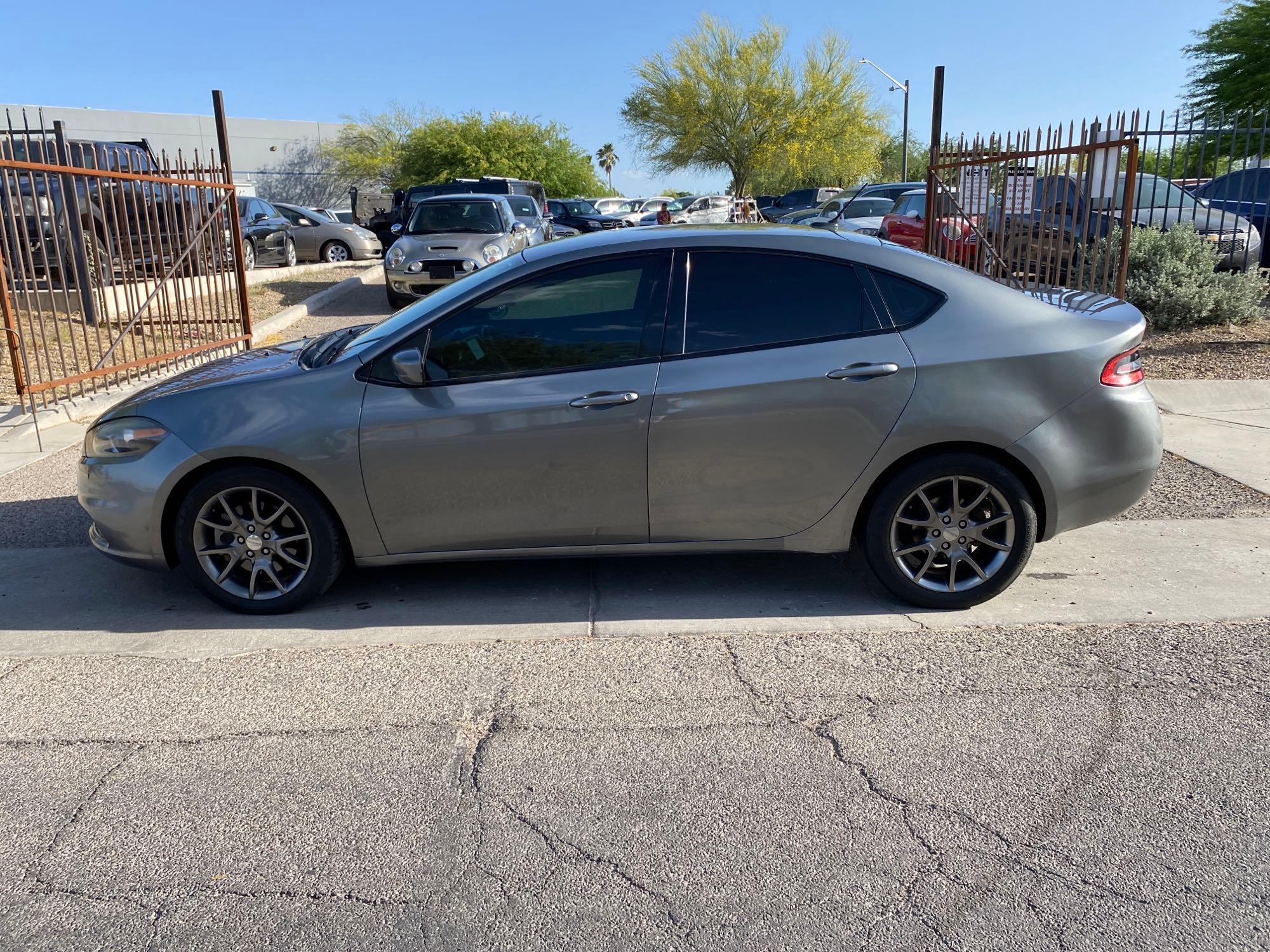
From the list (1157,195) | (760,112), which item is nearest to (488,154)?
(760,112)

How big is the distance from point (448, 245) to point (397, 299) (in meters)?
1.29

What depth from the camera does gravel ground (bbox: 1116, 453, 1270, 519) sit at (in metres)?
5.93

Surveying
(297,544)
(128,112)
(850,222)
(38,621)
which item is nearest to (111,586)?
(38,621)

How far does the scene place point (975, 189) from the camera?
444 inches

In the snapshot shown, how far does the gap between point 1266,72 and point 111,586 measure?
108 ft

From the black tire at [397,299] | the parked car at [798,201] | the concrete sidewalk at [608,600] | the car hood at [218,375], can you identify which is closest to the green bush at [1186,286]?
the concrete sidewalk at [608,600]

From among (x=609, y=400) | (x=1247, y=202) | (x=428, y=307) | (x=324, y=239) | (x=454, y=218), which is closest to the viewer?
(x=609, y=400)

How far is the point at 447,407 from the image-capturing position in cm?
438

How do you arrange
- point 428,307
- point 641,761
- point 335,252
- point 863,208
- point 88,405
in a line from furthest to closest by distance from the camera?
point 335,252
point 863,208
point 88,405
point 428,307
point 641,761

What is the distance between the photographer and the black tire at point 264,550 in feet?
14.6

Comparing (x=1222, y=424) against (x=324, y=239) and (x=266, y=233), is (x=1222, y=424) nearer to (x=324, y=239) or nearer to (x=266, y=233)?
(x=266, y=233)

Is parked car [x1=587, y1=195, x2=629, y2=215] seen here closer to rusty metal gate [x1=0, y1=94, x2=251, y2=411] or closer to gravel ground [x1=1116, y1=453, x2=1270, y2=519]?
rusty metal gate [x1=0, y1=94, x2=251, y2=411]

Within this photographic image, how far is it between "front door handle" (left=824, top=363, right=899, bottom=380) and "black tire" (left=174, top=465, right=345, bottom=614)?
89.1 inches

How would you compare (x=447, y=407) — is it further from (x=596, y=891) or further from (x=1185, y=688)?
(x=1185, y=688)
